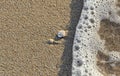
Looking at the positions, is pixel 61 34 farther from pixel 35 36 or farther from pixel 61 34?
pixel 35 36

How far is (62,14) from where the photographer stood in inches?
91.1

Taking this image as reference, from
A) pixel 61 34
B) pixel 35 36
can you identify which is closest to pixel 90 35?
pixel 61 34

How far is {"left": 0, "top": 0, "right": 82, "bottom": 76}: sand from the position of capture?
7.43ft

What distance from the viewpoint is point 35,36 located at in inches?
90.5

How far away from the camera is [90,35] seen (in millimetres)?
2314

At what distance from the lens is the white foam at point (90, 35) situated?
7.44 ft

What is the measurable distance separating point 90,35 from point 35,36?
36 cm

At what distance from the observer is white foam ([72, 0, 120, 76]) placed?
2.27 metres

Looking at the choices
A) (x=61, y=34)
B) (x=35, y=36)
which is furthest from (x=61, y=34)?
(x=35, y=36)

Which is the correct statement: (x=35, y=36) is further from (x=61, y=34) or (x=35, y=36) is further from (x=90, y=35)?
(x=90, y=35)

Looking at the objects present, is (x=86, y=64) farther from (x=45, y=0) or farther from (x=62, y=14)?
(x=45, y=0)

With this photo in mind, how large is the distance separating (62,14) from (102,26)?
10.8 inches

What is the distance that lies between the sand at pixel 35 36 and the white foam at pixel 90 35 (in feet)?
0.13

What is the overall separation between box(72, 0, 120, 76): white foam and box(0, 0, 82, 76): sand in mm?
40
